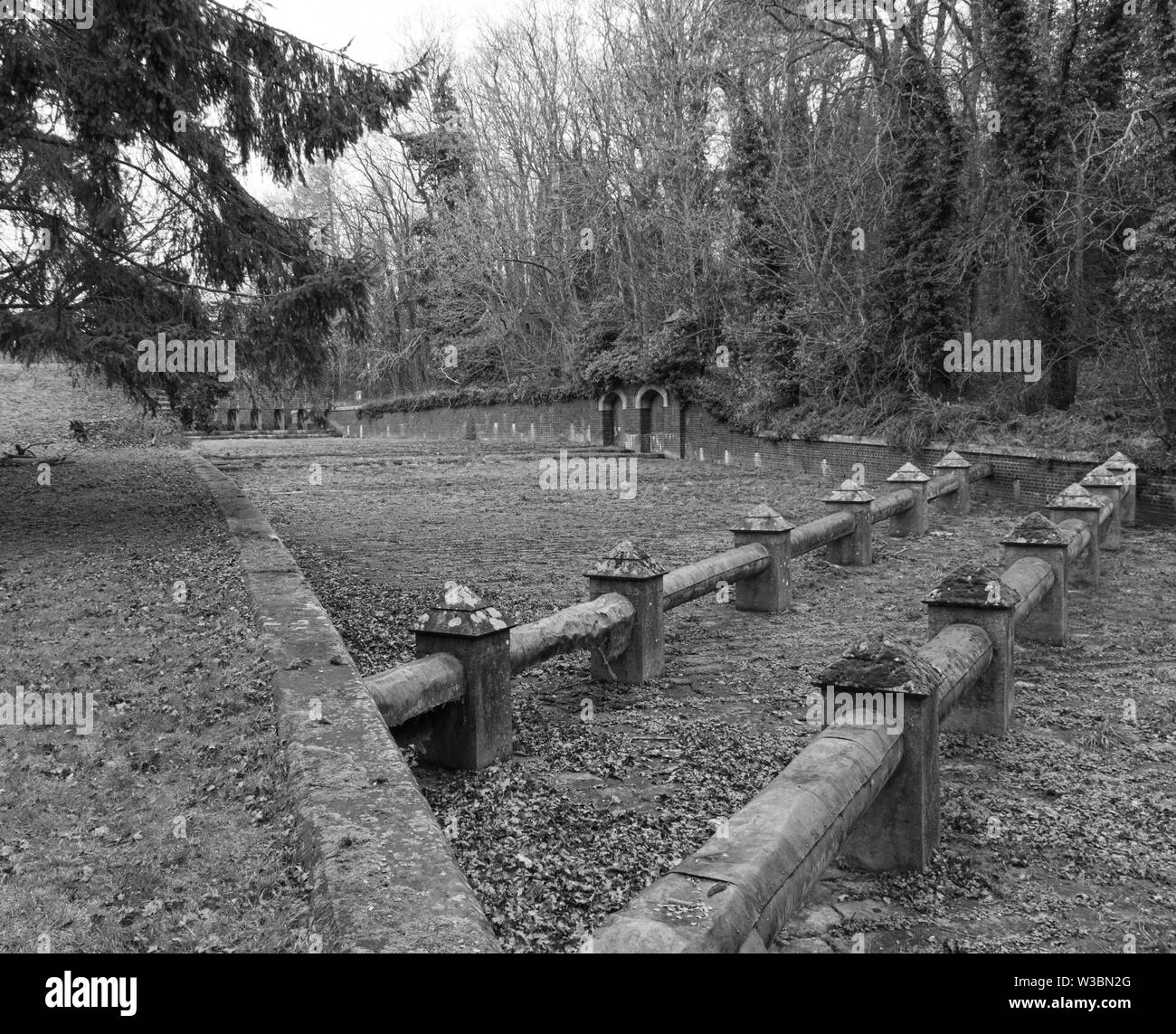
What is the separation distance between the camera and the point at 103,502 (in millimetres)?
12633

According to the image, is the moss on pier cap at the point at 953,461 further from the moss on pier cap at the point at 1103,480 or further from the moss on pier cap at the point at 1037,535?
the moss on pier cap at the point at 1037,535

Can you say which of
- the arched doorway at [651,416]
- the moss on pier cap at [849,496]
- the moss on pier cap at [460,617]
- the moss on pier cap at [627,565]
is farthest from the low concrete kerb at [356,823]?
the arched doorway at [651,416]

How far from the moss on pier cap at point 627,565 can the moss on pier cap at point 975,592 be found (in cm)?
184

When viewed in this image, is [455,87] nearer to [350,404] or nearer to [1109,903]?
[350,404]

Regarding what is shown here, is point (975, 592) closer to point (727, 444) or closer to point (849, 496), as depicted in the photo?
point (849, 496)

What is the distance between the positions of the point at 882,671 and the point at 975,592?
209 cm

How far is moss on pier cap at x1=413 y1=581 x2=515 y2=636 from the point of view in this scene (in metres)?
4.94

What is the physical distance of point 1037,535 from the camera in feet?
27.7

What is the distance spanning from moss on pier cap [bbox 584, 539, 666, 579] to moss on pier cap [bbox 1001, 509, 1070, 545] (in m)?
3.55

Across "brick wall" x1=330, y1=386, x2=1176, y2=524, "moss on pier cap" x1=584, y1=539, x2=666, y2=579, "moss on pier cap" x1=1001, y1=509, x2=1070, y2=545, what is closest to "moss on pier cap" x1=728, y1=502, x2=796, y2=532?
"moss on pier cap" x1=1001, y1=509, x2=1070, y2=545

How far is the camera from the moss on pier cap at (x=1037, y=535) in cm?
837

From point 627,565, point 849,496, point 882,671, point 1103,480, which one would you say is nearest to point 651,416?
point 1103,480

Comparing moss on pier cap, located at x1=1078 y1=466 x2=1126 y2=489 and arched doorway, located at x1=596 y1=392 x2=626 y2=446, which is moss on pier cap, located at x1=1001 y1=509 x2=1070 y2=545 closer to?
moss on pier cap, located at x1=1078 y1=466 x2=1126 y2=489
